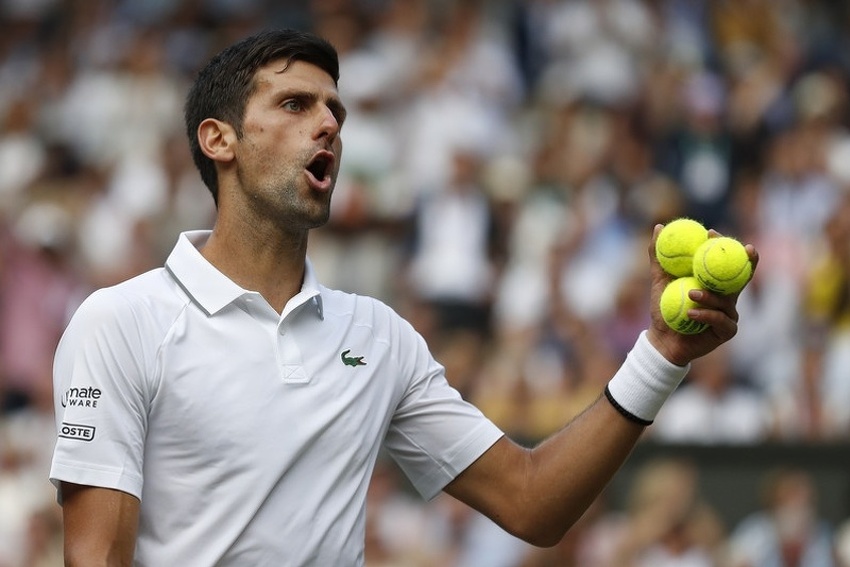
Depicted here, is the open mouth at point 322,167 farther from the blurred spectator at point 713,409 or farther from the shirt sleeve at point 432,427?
the blurred spectator at point 713,409

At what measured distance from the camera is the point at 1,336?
37.1 feet

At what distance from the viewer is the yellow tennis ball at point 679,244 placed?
3.73 m

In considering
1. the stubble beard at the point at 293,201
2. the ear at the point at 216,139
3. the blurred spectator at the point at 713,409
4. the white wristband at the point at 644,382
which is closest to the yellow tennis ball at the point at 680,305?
the white wristband at the point at 644,382

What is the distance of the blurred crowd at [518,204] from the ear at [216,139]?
5045 mm

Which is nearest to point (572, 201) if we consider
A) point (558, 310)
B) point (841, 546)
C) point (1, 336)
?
point (558, 310)

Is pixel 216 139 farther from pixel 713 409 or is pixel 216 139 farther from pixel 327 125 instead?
pixel 713 409

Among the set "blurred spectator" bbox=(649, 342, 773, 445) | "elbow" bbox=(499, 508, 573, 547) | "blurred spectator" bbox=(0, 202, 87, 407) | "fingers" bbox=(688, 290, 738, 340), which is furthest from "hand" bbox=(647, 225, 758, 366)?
"blurred spectator" bbox=(0, 202, 87, 407)

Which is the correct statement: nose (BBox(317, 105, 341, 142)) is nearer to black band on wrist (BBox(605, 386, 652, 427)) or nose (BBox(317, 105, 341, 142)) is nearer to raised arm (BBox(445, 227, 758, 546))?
raised arm (BBox(445, 227, 758, 546))

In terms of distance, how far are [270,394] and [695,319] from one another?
1.01 m

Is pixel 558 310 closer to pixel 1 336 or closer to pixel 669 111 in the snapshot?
pixel 669 111

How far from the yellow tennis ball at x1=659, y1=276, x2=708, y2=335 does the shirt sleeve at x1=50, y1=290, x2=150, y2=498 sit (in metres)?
1.23

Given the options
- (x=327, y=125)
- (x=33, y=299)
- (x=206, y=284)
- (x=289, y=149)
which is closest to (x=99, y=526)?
(x=206, y=284)

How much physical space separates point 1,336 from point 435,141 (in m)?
3.48

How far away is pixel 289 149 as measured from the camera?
392 centimetres
